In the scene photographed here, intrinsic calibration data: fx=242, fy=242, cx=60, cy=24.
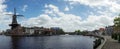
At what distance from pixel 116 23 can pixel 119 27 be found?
1774 millimetres

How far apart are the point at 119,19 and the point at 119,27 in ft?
11.8

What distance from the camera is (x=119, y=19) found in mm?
75000

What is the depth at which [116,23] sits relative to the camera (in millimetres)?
76938

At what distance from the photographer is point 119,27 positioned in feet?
254

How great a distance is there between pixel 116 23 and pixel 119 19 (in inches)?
92.3
